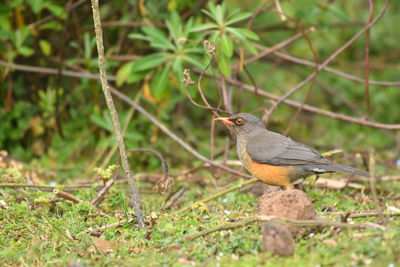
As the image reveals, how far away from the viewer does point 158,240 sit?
4.00 m

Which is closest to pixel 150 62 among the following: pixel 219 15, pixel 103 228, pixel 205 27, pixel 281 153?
pixel 205 27

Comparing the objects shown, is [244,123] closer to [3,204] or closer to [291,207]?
→ [291,207]

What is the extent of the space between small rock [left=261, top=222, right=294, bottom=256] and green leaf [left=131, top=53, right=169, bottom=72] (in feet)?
10.5

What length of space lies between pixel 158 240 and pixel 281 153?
1.56 meters

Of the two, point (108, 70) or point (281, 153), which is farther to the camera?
point (108, 70)

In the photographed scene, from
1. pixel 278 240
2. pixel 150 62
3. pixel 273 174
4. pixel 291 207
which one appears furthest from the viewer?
pixel 150 62

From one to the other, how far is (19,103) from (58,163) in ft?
3.37

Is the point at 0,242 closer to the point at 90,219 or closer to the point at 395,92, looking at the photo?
the point at 90,219

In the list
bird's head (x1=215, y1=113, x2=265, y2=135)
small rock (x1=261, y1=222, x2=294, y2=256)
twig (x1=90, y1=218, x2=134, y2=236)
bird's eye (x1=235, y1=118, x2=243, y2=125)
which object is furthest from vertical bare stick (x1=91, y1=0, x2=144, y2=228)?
bird's eye (x1=235, y1=118, x2=243, y2=125)

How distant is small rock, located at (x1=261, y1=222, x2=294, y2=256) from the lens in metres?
3.54

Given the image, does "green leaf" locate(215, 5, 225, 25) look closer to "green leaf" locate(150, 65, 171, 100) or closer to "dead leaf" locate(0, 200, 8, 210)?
"green leaf" locate(150, 65, 171, 100)

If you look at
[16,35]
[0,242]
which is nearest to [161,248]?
[0,242]

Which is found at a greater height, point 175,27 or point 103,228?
point 175,27

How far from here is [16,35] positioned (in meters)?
6.82
